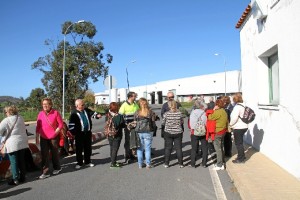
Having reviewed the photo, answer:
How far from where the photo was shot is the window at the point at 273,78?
9.32 m

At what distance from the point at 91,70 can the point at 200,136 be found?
1209 inches

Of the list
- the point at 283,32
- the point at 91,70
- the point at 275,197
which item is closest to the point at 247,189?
the point at 275,197

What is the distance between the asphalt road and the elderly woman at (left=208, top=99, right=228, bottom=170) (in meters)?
0.34

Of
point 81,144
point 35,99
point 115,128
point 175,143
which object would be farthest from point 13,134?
point 35,99

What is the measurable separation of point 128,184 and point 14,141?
2.54 m

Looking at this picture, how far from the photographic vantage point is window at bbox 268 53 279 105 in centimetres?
932

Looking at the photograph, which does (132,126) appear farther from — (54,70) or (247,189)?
(54,70)

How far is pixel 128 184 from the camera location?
704 centimetres

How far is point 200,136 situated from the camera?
8625mm

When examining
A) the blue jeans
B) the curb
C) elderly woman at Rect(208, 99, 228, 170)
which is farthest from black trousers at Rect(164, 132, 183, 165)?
the curb

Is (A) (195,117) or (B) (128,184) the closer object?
(B) (128,184)

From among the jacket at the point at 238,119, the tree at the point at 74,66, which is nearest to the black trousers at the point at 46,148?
the jacket at the point at 238,119

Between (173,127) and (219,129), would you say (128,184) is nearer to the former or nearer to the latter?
(173,127)

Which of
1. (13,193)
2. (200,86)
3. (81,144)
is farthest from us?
(200,86)
